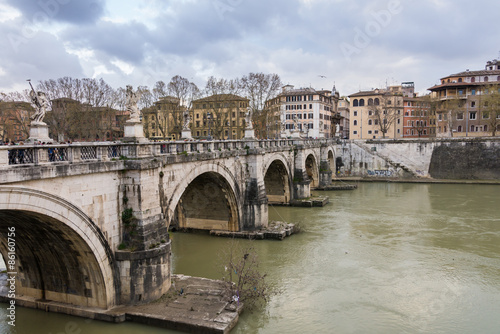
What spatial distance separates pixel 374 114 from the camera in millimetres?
56406

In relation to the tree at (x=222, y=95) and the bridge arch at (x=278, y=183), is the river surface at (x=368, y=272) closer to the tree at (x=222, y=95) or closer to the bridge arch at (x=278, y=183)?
the bridge arch at (x=278, y=183)

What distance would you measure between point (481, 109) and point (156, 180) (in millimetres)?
46654

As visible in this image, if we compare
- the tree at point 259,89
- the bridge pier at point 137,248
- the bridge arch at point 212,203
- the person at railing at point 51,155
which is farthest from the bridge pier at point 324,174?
the person at railing at point 51,155

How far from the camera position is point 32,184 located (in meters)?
8.80

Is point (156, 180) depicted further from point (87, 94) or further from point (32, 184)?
point (87, 94)

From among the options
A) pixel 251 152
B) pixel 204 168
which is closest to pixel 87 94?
pixel 251 152

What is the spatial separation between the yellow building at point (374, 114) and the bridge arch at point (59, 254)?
160 feet

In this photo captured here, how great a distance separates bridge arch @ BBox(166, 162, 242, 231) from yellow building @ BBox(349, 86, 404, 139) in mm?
39205

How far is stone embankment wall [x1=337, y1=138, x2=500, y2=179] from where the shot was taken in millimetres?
41656

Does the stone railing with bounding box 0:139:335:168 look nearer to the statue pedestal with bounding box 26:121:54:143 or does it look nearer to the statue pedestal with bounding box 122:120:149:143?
the statue pedestal with bounding box 122:120:149:143

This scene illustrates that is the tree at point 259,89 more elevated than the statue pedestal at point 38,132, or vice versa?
the tree at point 259,89

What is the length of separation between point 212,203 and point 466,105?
42.2 m

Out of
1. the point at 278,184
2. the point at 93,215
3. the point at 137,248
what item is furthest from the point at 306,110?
the point at 93,215

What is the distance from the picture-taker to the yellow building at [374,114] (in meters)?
55.1
